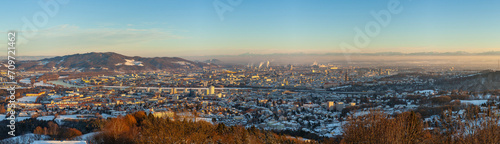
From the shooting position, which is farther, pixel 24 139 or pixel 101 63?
pixel 101 63

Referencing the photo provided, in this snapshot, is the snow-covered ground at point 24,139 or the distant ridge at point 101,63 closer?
the snow-covered ground at point 24,139

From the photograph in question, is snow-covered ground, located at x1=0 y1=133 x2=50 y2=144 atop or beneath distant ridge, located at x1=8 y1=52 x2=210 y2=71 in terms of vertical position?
beneath

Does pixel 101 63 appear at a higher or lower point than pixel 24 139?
higher

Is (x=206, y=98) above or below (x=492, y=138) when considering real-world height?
below

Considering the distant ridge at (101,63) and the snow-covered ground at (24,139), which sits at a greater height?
the distant ridge at (101,63)

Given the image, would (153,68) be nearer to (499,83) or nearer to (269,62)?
(269,62)

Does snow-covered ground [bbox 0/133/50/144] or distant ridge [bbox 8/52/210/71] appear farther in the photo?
distant ridge [bbox 8/52/210/71]

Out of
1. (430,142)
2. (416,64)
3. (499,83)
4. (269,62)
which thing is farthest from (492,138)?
(269,62)

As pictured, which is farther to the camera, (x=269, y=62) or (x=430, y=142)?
(x=269, y=62)
